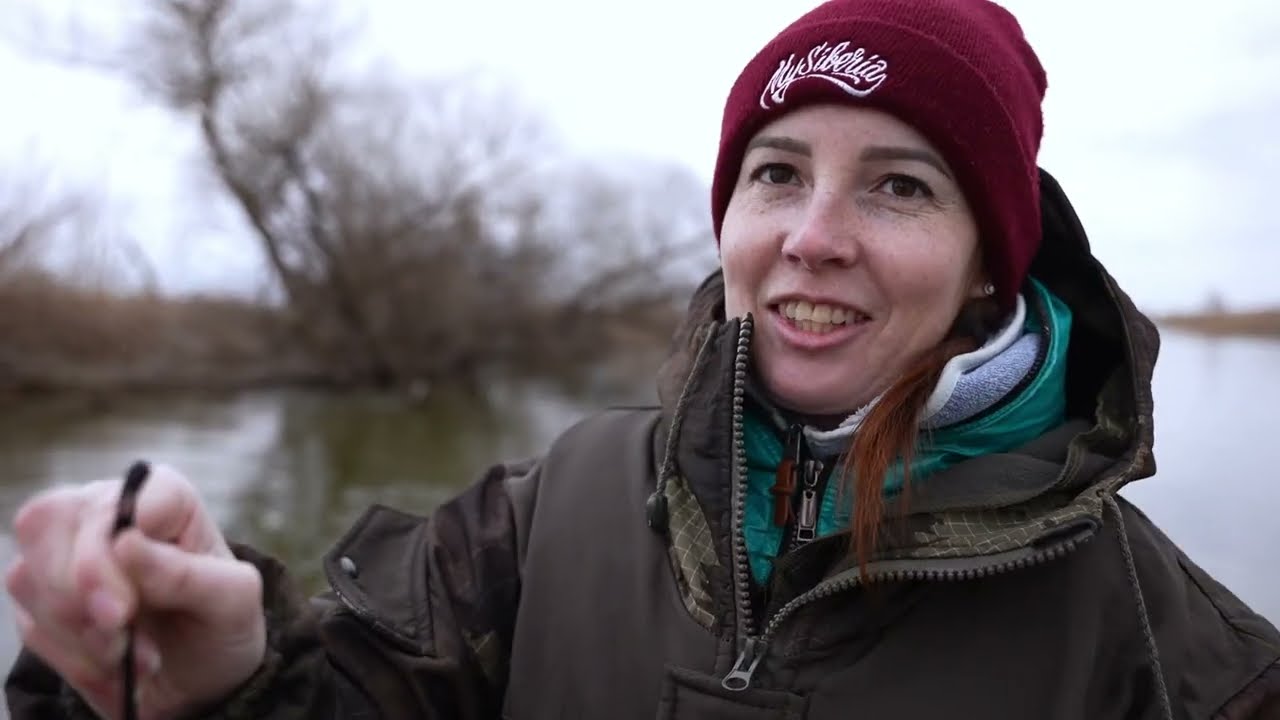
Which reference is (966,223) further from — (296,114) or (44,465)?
(296,114)

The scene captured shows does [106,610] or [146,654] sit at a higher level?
[106,610]

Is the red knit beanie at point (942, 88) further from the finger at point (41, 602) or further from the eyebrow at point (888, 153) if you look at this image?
the finger at point (41, 602)

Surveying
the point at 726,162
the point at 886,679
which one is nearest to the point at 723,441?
the point at 886,679

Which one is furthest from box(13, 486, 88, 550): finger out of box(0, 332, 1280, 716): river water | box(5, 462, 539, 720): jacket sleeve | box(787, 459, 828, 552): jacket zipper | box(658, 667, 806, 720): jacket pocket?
box(0, 332, 1280, 716): river water

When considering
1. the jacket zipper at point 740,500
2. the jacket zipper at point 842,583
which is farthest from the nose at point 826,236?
the jacket zipper at point 842,583

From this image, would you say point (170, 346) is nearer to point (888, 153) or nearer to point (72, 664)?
point (72, 664)

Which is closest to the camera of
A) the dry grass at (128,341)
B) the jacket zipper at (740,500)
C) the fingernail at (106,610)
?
the fingernail at (106,610)

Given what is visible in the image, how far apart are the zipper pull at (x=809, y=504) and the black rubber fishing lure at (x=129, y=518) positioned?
936mm

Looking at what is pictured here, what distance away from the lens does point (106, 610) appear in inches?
39.6

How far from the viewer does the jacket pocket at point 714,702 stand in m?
1.36

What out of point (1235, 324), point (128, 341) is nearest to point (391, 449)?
point (128, 341)

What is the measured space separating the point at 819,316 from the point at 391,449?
10.3m

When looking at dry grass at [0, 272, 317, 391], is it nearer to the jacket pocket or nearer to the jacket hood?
the jacket hood

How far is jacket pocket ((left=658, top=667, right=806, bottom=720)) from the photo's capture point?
1361mm
